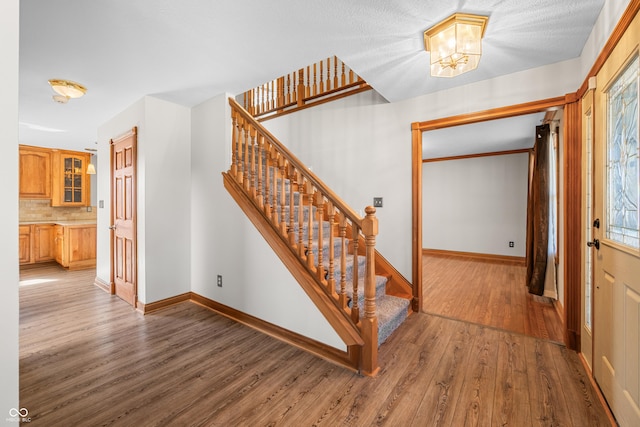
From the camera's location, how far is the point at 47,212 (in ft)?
18.0

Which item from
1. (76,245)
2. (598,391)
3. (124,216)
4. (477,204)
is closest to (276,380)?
(598,391)

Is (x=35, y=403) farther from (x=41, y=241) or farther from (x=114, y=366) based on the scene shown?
(x=41, y=241)

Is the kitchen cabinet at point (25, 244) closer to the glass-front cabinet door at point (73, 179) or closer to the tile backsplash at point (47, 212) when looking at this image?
the tile backsplash at point (47, 212)

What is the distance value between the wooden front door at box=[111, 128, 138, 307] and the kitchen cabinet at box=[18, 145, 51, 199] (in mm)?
3075

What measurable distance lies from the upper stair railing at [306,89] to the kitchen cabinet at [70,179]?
400 centimetres

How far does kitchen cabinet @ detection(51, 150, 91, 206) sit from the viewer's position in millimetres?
5359

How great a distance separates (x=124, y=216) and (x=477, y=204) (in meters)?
6.29

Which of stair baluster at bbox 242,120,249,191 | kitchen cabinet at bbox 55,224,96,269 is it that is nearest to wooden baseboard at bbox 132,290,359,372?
stair baluster at bbox 242,120,249,191

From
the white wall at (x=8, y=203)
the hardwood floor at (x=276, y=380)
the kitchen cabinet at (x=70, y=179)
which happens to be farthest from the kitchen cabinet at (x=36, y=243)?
the white wall at (x=8, y=203)

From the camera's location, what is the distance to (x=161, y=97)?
2.98 m

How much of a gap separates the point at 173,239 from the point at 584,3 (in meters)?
3.97

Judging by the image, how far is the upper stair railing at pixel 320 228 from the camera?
1898 mm

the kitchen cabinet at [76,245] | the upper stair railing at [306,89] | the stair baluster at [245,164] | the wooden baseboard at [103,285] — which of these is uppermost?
the upper stair railing at [306,89]

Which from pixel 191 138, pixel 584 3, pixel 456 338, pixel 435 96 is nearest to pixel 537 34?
pixel 584 3
